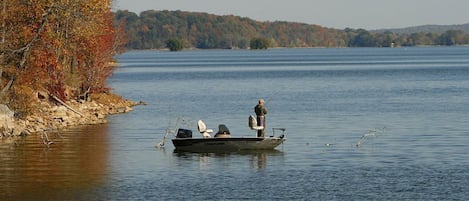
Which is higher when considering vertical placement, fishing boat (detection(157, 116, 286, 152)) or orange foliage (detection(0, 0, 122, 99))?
orange foliage (detection(0, 0, 122, 99))

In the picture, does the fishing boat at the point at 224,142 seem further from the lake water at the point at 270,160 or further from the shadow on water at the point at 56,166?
the shadow on water at the point at 56,166

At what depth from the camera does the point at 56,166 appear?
36.0 metres

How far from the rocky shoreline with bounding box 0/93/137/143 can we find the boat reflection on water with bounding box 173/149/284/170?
29.9 feet

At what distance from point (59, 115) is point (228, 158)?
17.8 metres

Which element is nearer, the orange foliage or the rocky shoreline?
the orange foliage

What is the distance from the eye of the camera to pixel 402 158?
37.5 meters

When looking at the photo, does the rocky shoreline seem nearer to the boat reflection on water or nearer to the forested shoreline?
the forested shoreline

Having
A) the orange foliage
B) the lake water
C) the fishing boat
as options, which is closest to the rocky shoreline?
the lake water

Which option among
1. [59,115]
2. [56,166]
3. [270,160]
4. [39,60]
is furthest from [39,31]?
[270,160]

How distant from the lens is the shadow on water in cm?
3022

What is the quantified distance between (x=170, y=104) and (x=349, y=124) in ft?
73.1

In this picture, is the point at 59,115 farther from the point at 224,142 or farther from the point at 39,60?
the point at 224,142

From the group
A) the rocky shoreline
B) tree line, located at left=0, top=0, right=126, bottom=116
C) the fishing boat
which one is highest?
tree line, located at left=0, top=0, right=126, bottom=116

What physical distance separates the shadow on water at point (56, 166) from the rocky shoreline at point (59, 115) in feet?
3.53
